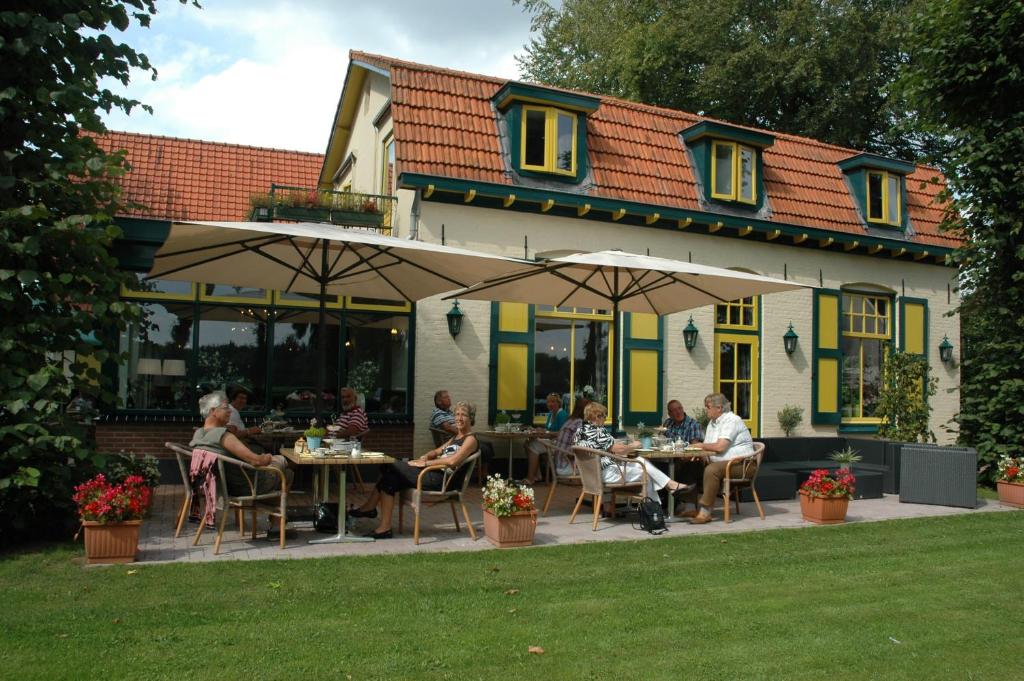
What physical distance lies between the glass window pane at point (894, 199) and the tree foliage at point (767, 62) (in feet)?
17.7

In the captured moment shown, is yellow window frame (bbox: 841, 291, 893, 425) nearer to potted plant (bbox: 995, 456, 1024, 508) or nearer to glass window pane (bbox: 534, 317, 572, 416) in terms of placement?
potted plant (bbox: 995, 456, 1024, 508)

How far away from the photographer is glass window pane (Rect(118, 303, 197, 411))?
34.4 ft

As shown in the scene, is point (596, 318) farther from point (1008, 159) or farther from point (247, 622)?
point (247, 622)

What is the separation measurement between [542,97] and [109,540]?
839 centimetres

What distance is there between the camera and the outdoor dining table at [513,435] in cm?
1055

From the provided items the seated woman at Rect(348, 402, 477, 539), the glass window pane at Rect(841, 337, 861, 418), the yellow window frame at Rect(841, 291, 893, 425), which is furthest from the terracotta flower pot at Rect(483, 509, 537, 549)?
the glass window pane at Rect(841, 337, 861, 418)

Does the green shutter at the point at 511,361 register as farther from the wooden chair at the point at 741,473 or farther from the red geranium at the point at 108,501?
the red geranium at the point at 108,501

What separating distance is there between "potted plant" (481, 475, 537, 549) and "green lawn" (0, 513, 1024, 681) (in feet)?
0.74

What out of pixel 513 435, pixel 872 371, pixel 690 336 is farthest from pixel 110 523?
pixel 872 371

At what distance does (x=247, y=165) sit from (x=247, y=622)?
1517cm

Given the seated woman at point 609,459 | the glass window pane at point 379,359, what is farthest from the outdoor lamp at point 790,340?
the seated woman at point 609,459

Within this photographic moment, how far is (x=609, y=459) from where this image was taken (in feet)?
25.6

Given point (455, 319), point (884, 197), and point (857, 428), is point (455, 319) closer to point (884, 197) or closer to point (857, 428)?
point (857, 428)

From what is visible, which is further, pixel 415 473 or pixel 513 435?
pixel 513 435
